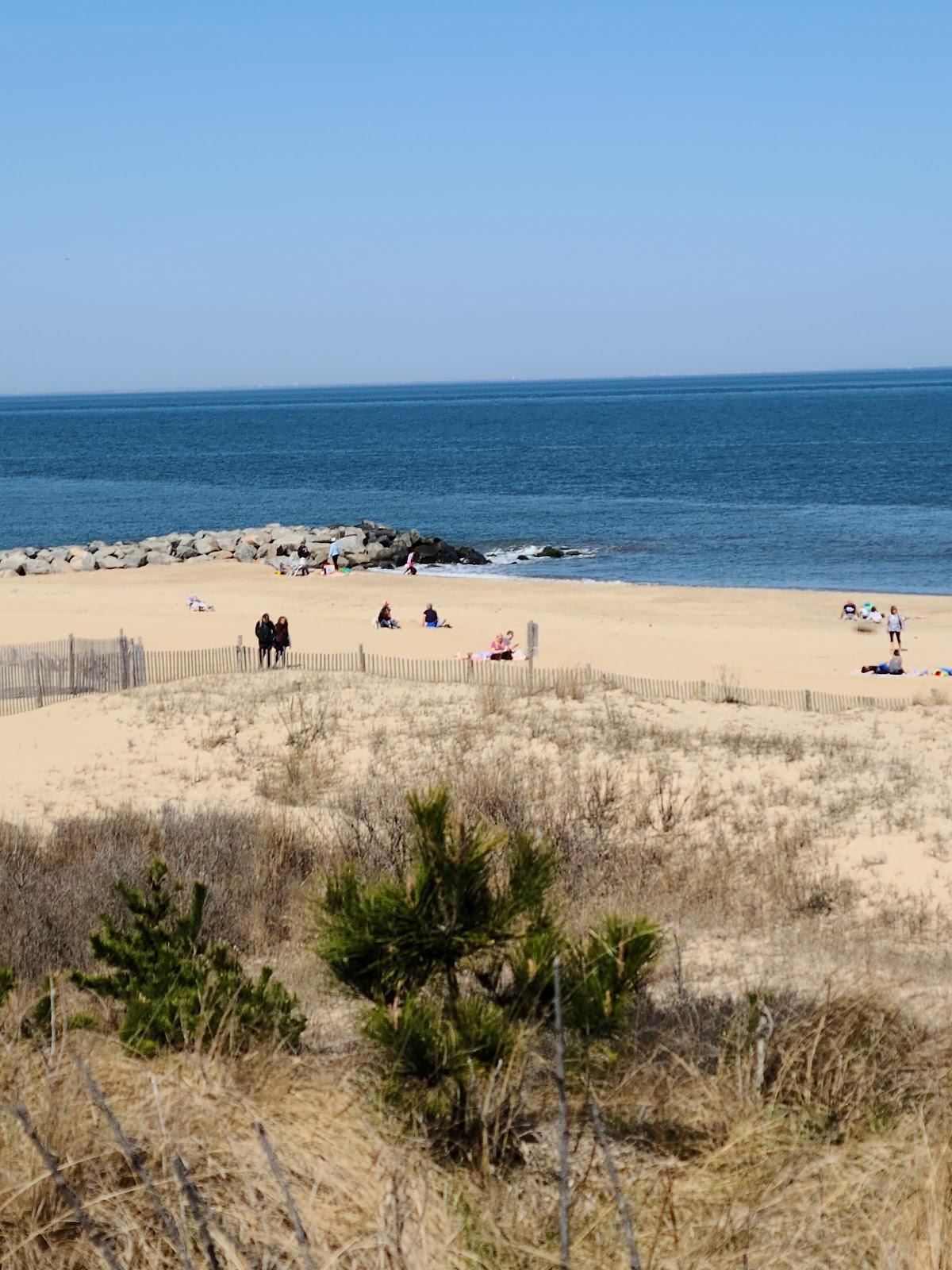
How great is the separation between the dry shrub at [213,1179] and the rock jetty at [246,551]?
4614 cm

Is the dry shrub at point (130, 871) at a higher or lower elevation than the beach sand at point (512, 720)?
higher

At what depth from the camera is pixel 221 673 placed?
23.8 metres

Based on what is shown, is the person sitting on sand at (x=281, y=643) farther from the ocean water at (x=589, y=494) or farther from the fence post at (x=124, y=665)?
the ocean water at (x=589, y=494)

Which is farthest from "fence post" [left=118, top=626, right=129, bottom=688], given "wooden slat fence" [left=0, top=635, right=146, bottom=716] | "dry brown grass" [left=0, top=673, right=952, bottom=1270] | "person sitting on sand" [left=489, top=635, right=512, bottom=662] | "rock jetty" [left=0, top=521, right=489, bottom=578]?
"rock jetty" [left=0, top=521, right=489, bottom=578]

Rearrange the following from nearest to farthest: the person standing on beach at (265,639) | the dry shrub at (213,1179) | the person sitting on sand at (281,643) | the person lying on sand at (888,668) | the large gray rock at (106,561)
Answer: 1. the dry shrub at (213,1179)
2. the person standing on beach at (265,639)
3. the person sitting on sand at (281,643)
4. the person lying on sand at (888,668)
5. the large gray rock at (106,561)

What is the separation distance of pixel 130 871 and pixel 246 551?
43103 mm

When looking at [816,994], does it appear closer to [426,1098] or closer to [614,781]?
[426,1098]

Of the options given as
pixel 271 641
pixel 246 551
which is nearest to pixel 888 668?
pixel 271 641

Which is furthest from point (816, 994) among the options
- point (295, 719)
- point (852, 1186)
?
point (295, 719)

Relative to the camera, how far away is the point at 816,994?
7180mm

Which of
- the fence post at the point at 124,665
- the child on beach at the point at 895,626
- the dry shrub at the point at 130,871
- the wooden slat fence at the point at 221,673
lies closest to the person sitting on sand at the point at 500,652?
the wooden slat fence at the point at 221,673

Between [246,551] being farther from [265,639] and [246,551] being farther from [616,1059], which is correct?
[616,1059]

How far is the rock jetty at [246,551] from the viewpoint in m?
51.6

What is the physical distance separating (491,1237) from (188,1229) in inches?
35.8
